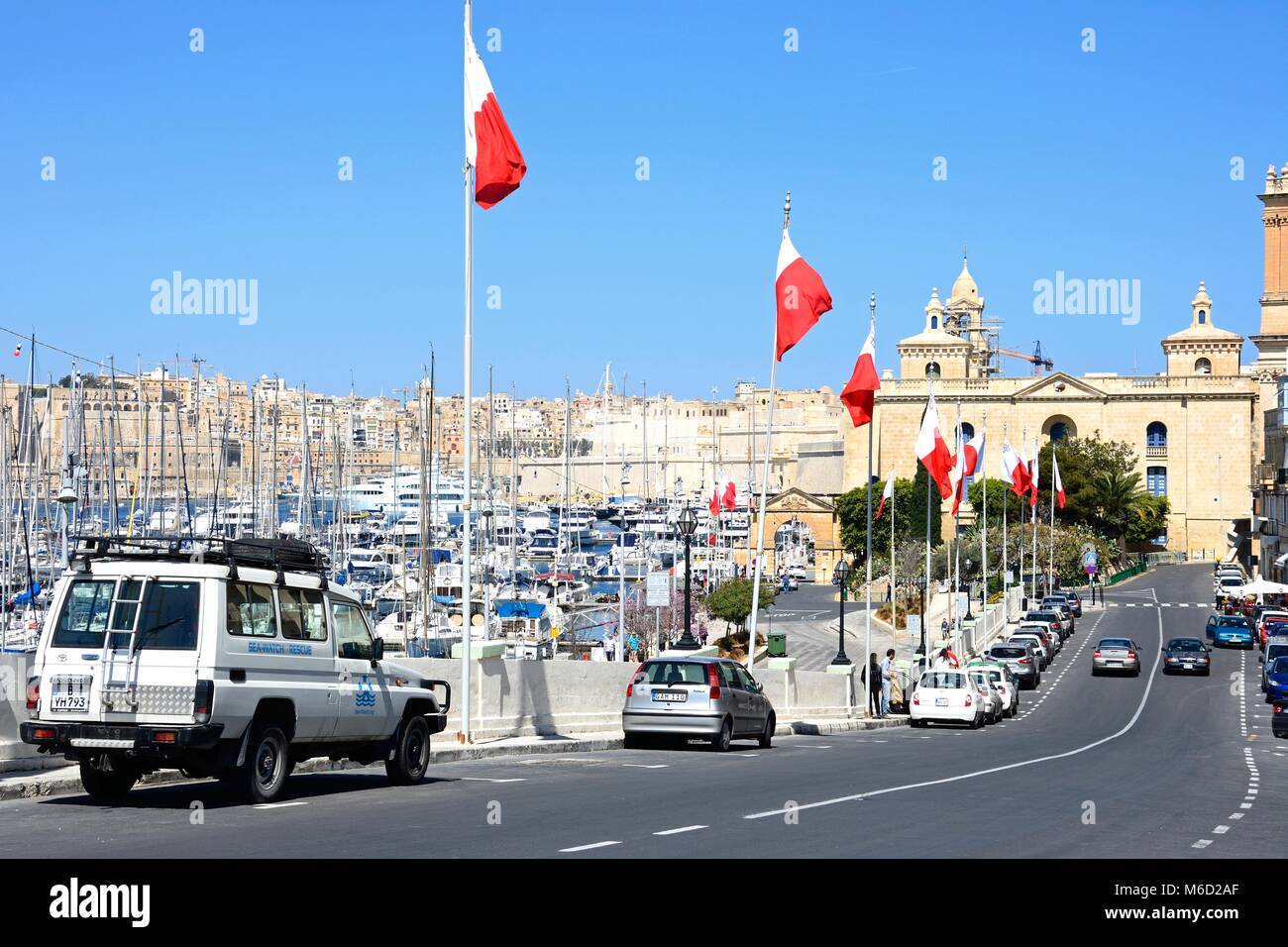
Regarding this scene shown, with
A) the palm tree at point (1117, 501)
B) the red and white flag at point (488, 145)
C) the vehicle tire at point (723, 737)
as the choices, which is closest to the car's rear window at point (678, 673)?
the vehicle tire at point (723, 737)

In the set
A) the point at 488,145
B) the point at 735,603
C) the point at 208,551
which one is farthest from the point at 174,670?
the point at 735,603

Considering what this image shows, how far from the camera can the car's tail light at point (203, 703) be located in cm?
1295

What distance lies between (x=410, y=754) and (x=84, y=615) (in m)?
4.00

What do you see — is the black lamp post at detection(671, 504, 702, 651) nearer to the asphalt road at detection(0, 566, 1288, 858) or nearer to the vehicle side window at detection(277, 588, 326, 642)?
the asphalt road at detection(0, 566, 1288, 858)

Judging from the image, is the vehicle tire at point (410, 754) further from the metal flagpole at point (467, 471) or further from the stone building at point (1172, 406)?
the stone building at point (1172, 406)

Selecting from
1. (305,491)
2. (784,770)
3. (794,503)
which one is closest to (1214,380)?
(794,503)

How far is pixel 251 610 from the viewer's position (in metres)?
13.7

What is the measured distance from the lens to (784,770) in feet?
65.3

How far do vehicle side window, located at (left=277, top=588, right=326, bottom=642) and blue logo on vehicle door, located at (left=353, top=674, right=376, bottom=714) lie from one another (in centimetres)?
69

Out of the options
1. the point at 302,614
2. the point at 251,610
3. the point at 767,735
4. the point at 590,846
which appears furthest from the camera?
the point at 767,735

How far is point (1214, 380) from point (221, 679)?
124 metres

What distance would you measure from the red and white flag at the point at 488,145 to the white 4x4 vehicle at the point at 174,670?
8204mm

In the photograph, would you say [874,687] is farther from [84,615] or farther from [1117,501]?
[1117,501]
